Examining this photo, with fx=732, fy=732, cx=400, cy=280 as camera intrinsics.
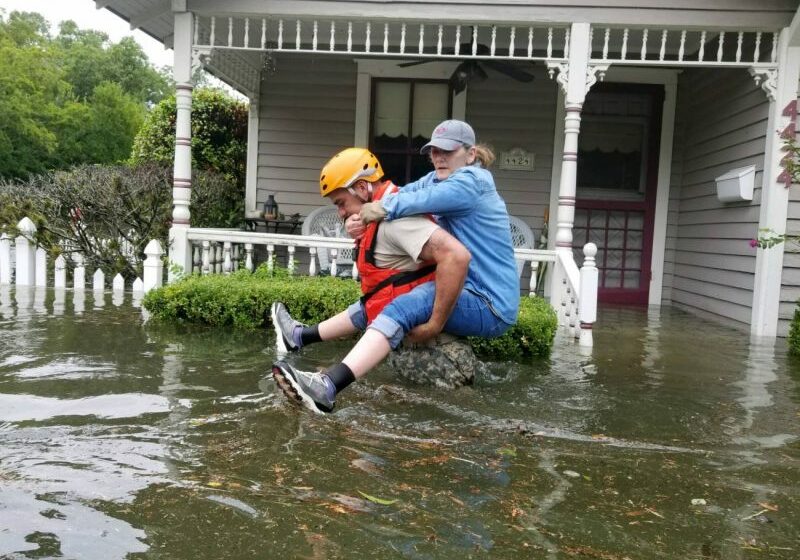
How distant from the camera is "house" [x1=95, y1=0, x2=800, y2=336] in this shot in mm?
7863

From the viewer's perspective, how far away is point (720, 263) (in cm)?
874

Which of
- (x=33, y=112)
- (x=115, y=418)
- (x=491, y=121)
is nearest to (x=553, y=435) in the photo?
(x=115, y=418)

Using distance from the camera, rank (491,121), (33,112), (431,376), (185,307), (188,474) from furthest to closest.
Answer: (33,112), (491,121), (185,307), (431,376), (188,474)

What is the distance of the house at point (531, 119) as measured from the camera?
7.86 meters

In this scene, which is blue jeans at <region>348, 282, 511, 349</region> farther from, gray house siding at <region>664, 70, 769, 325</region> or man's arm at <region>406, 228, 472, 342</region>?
gray house siding at <region>664, 70, 769, 325</region>

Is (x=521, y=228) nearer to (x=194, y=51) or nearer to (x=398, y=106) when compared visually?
(x=398, y=106)

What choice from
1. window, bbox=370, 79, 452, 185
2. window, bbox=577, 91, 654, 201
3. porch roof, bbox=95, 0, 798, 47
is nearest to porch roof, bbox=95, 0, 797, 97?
porch roof, bbox=95, 0, 798, 47

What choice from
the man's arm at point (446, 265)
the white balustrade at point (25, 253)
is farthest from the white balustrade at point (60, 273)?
the man's arm at point (446, 265)

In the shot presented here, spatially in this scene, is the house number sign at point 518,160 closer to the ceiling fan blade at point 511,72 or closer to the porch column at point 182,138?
the ceiling fan blade at point 511,72

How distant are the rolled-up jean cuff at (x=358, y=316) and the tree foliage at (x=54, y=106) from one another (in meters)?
23.2

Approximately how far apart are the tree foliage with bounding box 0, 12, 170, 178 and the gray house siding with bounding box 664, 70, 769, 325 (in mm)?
21194

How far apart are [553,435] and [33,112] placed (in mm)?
34606

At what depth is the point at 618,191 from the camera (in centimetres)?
1051

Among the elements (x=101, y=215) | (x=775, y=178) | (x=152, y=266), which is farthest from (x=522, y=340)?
(x=101, y=215)
